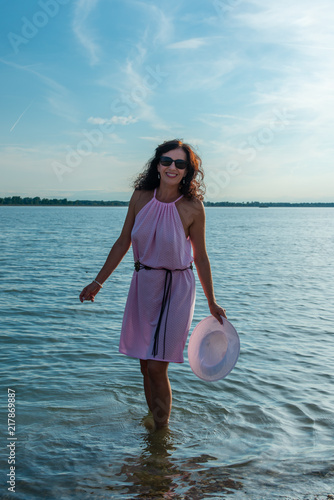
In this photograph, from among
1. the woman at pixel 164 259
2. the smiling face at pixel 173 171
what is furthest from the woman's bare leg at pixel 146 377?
the smiling face at pixel 173 171

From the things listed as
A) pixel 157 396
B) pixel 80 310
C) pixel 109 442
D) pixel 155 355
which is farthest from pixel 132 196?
pixel 80 310

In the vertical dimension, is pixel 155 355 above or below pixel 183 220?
below

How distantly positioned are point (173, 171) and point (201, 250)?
2.22 feet

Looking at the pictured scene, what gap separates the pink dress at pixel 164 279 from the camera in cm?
394

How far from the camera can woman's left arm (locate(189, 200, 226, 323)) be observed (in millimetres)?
4031

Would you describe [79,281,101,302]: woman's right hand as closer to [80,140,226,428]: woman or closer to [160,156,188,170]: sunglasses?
[80,140,226,428]: woman

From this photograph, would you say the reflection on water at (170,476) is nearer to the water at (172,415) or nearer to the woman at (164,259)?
the water at (172,415)

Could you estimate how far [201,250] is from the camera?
4.09 metres

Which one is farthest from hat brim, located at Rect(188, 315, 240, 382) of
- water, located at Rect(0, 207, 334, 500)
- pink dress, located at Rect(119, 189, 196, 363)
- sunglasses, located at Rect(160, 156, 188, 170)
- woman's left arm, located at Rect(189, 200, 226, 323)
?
sunglasses, located at Rect(160, 156, 188, 170)

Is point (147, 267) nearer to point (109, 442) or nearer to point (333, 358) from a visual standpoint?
point (109, 442)

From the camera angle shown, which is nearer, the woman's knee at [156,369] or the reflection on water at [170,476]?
the reflection on water at [170,476]

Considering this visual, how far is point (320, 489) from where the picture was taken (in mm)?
3516

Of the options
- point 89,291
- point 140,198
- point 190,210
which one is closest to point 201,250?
point 190,210

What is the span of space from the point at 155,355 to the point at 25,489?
1.31m
